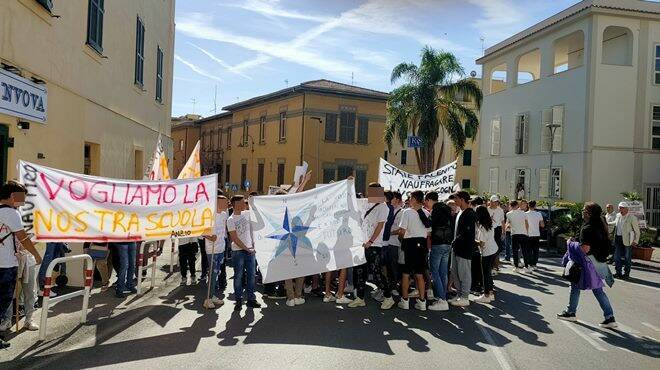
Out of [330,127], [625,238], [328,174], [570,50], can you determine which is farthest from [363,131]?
[625,238]

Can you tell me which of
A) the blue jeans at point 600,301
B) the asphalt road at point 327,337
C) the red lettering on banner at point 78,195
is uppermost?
the red lettering on banner at point 78,195

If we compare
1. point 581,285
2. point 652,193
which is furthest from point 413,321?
point 652,193

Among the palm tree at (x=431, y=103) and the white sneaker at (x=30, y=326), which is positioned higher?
the palm tree at (x=431, y=103)

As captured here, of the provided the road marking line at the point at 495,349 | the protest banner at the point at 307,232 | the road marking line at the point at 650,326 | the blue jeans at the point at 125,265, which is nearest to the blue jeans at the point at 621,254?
the road marking line at the point at 650,326

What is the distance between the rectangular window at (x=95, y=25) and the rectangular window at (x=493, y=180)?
2837 cm

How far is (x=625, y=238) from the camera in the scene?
13.5 metres

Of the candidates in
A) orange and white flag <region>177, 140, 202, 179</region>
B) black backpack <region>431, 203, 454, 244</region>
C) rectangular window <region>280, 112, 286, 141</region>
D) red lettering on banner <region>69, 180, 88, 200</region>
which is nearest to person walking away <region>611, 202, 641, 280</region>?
black backpack <region>431, 203, 454, 244</region>

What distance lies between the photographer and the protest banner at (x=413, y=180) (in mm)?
14750

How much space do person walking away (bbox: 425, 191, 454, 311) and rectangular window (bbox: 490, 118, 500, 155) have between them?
93.9 feet

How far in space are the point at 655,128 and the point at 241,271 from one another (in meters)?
26.4

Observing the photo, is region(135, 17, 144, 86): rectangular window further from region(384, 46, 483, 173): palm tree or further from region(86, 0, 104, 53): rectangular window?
region(384, 46, 483, 173): palm tree

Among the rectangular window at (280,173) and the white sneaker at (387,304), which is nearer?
the white sneaker at (387,304)

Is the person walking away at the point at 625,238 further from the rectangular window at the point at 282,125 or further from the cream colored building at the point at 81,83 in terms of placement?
the rectangular window at the point at 282,125

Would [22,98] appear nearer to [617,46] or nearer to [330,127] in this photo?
[617,46]
